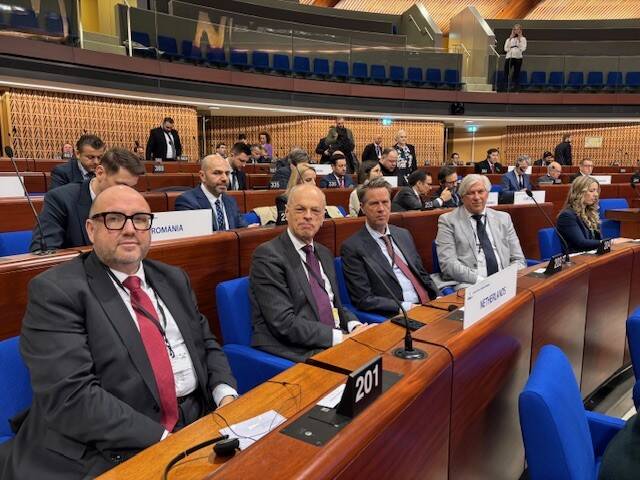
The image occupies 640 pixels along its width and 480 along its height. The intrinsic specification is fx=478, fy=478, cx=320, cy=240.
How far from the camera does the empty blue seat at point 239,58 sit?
966 centimetres

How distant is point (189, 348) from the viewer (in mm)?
1535

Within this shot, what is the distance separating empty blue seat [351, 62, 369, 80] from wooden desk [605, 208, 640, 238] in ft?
24.4

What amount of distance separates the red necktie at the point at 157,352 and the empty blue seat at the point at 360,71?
10.6 meters

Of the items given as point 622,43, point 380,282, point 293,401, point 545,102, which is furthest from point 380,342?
point 622,43

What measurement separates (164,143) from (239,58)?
2958 mm

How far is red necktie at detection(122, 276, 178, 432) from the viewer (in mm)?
1395

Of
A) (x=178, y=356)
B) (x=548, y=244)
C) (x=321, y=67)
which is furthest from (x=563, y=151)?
(x=178, y=356)

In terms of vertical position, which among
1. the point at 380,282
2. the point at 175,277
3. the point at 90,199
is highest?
the point at 90,199

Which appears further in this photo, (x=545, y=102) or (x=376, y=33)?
(x=376, y=33)

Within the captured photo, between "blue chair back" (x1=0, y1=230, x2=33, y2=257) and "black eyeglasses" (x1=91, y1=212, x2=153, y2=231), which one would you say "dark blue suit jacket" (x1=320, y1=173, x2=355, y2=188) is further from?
"black eyeglasses" (x1=91, y1=212, x2=153, y2=231)

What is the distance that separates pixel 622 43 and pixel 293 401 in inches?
697

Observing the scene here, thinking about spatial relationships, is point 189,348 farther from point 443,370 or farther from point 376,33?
point 376,33

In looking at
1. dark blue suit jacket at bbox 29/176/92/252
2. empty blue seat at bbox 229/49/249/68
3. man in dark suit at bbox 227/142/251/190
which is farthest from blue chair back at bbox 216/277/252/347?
empty blue seat at bbox 229/49/249/68

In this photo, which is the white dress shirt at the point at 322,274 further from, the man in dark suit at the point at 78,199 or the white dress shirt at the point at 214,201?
the white dress shirt at the point at 214,201
